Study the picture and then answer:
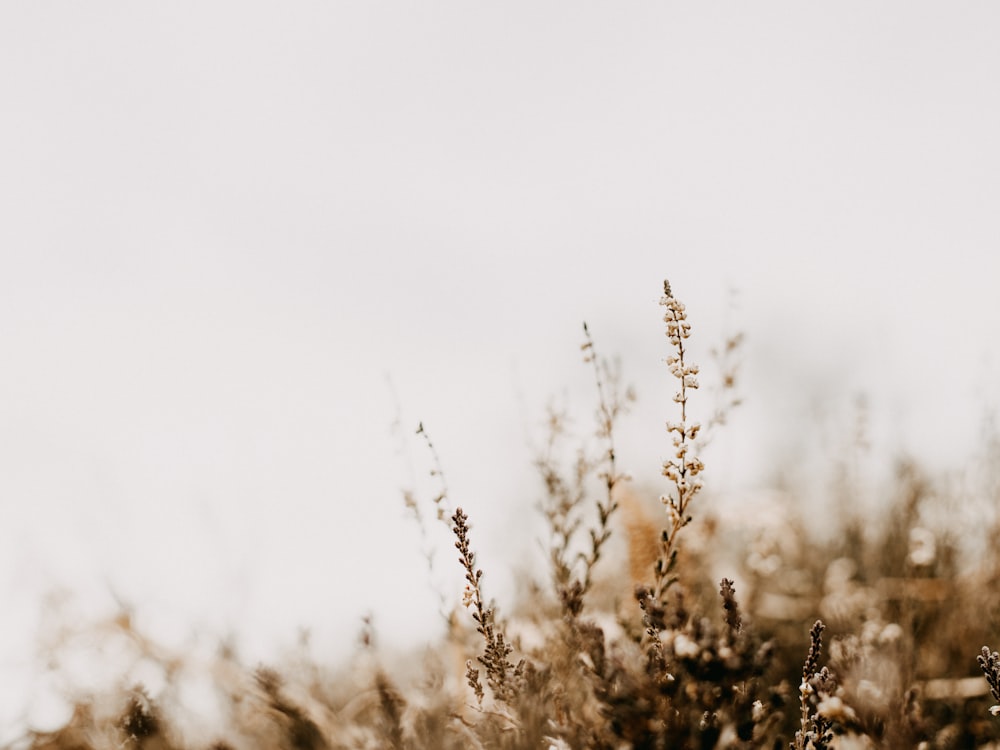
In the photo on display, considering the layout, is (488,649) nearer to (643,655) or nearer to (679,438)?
(643,655)

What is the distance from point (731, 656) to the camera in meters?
1.08

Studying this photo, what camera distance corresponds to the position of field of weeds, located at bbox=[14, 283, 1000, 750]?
119 centimetres

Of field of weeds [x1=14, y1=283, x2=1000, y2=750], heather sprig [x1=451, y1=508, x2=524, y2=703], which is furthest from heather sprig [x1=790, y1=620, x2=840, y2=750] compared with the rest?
heather sprig [x1=451, y1=508, x2=524, y2=703]

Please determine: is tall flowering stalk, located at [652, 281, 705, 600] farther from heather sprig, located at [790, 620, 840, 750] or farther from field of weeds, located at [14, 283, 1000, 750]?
heather sprig, located at [790, 620, 840, 750]

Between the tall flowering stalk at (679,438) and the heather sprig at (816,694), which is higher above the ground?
the tall flowering stalk at (679,438)

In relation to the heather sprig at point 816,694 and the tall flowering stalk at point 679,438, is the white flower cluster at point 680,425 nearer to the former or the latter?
the tall flowering stalk at point 679,438

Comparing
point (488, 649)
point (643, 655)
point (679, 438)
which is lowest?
point (488, 649)

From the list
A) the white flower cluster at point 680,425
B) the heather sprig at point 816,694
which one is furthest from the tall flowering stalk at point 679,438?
the heather sprig at point 816,694

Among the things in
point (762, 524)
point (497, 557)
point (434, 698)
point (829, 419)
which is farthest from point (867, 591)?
point (434, 698)

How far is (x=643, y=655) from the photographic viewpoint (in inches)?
56.9

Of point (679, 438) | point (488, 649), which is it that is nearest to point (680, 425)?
point (679, 438)

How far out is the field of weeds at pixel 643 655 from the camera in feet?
3.90

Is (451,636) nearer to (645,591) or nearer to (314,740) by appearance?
(314,740)

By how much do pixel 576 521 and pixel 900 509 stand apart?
3269mm
